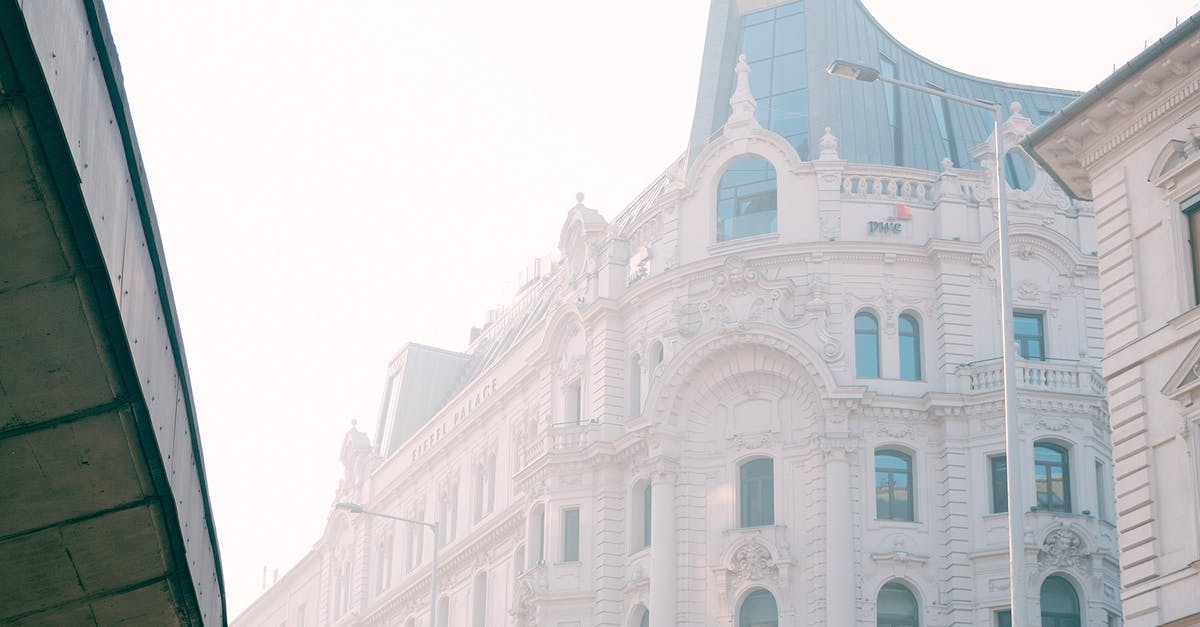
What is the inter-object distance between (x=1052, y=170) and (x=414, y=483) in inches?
1785

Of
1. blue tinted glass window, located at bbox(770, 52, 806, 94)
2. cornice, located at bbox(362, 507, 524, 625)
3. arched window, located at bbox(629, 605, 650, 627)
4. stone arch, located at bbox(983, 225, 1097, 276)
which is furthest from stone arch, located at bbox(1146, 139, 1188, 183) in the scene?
cornice, located at bbox(362, 507, 524, 625)

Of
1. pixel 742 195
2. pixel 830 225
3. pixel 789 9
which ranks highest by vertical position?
pixel 789 9

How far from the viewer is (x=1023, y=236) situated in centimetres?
4834

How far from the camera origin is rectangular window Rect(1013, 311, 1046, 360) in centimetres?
4803

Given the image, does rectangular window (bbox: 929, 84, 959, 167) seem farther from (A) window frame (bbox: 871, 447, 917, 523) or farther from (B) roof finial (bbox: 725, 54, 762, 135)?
(A) window frame (bbox: 871, 447, 917, 523)

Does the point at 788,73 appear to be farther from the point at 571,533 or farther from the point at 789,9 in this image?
the point at 571,533

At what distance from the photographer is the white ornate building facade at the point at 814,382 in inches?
1806

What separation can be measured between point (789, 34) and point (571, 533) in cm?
1714

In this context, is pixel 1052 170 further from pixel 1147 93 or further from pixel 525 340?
pixel 525 340

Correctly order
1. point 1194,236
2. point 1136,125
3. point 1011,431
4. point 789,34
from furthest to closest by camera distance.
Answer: point 789,34 → point 1011,431 → point 1136,125 → point 1194,236

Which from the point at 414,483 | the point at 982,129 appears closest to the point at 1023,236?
the point at 982,129

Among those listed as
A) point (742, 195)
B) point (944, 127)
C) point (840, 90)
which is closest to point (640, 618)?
point (742, 195)

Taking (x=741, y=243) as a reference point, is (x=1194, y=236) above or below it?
below

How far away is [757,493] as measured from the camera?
47594 mm
